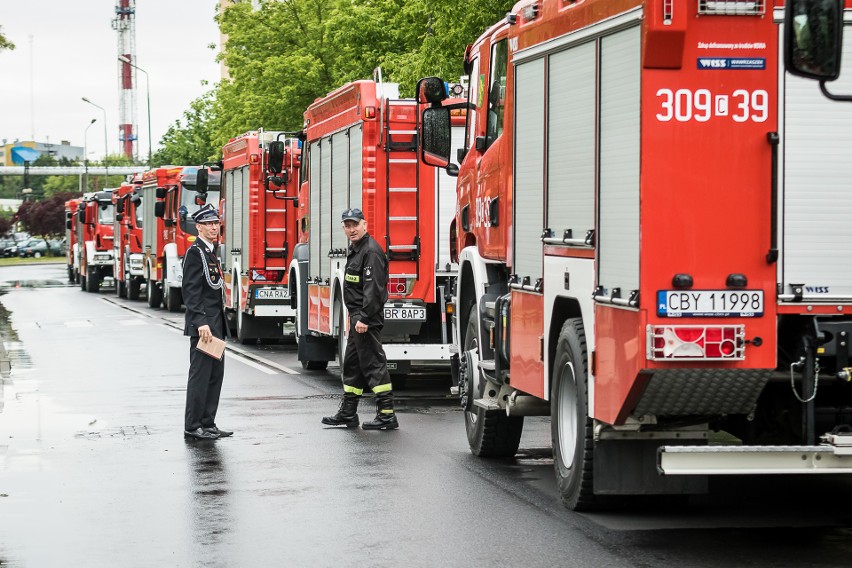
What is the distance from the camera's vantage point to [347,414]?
47.3 feet

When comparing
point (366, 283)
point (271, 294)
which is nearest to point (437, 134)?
point (366, 283)

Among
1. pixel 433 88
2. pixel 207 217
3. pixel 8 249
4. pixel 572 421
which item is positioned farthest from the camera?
pixel 8 249

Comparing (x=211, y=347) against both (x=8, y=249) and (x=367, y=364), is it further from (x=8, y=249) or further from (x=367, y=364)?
(x=8, y=249)

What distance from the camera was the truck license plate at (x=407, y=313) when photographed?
1703 centimetres

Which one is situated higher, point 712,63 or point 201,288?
point 712,63

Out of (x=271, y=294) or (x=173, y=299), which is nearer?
(x=271, y=294)

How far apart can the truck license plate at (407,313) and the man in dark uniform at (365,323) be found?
8.37ft

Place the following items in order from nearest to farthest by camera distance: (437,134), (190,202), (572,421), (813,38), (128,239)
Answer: (813,38) < (572,421) < (437,134) < (190,202) < (128,239)

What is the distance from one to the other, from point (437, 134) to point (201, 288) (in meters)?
2.42

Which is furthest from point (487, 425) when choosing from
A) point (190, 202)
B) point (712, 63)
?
point (190, 202)

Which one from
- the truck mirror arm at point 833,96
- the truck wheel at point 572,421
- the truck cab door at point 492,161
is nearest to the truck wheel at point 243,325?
the truck cab door at point 492,161

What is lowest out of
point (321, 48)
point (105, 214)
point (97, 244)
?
point (97, 244)

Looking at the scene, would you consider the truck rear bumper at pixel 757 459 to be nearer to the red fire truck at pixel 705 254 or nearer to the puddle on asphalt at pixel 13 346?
the red fire truck at pixel 705 254

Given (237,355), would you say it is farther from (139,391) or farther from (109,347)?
(139,391)
